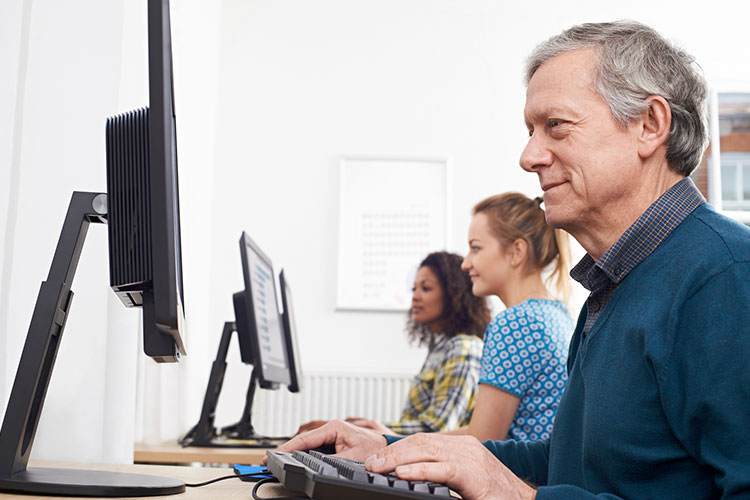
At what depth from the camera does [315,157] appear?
14.2 feet

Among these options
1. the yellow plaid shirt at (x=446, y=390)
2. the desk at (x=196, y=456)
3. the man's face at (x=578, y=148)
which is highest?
the man's face at (x=578, y=148)

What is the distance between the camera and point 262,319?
229 centimetres

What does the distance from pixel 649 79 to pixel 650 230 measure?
0.68 feet

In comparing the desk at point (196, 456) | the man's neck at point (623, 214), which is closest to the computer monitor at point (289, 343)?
the desk at point (196, 456)

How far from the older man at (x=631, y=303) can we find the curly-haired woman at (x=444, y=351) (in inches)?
50.2

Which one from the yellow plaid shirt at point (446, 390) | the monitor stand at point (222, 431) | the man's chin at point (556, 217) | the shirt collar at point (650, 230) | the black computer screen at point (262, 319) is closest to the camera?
the shirt collar at point (650, 230)

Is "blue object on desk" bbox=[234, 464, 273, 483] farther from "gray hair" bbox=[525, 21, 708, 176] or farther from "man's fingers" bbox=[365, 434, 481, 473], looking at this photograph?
"gray hair" bbox=[525, 21, 708, 176]

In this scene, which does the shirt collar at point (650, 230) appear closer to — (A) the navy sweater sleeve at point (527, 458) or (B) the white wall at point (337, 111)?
(A) the navy sweater sleeve at point (527, 458)

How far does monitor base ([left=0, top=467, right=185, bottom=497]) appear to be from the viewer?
0.92 meters

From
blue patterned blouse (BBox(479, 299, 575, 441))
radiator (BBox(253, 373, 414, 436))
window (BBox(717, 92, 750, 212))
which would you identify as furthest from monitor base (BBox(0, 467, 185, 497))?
window (BBox(717, 92, 750, 212))

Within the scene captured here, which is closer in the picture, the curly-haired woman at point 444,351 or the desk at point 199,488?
the desk at point 199,488

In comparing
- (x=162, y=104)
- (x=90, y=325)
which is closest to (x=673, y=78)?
(x=162, y=104)

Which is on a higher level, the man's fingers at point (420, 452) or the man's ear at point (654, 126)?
the man's ear at point (654, 126)

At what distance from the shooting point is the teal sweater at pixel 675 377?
766 mm
